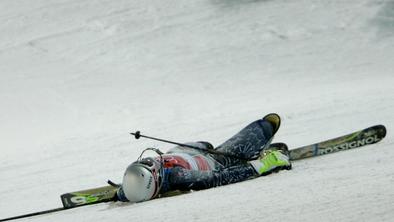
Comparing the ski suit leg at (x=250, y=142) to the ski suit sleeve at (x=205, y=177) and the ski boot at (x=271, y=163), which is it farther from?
the ski suit sleeve at (x=205, y=177)

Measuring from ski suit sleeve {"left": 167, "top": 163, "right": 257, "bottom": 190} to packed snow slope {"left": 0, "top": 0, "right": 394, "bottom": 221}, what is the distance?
0.58 ft

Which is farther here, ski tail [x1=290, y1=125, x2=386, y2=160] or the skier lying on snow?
ski tail [x1=290, y1=125, x2=386, y2=160]

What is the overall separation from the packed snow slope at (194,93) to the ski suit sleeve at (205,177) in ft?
0.58

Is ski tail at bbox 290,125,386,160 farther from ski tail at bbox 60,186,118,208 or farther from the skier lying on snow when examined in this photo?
ski tail at bbox 60,186,118,208

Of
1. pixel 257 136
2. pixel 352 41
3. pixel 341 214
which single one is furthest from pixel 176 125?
pixel 341 214

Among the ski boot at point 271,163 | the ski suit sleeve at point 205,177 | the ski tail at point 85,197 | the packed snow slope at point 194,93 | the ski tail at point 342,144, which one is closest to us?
the packed snow slope at point 194,93

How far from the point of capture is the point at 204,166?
6797 millimetres

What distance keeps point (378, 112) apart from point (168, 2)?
824cm

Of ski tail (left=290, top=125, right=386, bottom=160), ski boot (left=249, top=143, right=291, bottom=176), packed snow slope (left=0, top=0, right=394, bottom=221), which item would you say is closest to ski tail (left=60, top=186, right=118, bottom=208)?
packed snow slope (left=0, top=0, right=394, bottom=221)

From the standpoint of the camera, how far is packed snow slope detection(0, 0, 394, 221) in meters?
5.89

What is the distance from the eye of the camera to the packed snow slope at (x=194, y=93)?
5895 mm

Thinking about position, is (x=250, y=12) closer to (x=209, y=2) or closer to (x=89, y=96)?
(x=209, y=2)

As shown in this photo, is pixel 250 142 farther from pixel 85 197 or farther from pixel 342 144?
pixel 85 197

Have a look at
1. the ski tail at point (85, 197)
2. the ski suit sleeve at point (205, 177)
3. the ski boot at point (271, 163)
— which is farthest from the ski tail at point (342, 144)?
the ski tail at point (85, 197)
